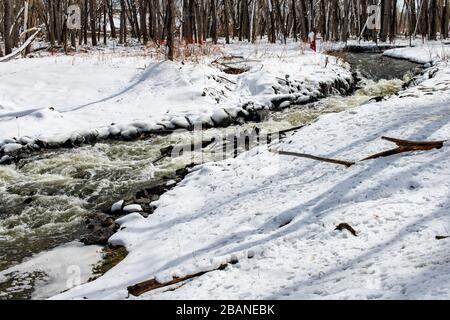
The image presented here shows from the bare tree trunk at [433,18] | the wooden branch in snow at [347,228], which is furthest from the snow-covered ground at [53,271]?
the bare tree trunk at [433,18]

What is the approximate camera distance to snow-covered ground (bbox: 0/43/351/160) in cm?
926

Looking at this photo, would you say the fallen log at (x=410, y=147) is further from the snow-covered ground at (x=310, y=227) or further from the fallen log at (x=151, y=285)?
the fallen log at (x=151, y=285)

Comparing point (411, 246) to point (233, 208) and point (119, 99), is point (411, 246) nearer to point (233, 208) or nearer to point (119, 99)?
point (233, 208)

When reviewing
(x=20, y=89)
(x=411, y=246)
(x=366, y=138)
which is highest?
(x=20, y=89)

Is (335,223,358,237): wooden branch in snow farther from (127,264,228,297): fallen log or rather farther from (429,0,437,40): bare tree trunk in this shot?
(429,0,437,40): bare tree trunk

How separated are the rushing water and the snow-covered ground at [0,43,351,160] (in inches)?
32.8

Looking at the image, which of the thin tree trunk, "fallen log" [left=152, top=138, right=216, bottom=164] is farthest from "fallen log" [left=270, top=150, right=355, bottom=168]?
the thin tree trunk

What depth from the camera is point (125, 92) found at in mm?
11344

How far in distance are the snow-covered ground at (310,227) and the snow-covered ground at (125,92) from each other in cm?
392

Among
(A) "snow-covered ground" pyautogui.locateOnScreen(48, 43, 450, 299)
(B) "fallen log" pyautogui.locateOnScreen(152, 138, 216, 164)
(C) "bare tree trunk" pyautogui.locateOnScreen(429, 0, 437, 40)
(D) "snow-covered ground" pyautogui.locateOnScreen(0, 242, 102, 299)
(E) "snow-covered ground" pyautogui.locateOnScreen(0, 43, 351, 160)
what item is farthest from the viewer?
(C) "bare tree trunk" pyautogui.locateOnScreen(429, 0, 437, 40)

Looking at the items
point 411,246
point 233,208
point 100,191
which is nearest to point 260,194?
point 233,208

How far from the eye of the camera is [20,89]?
1100cm

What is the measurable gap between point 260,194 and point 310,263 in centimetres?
188

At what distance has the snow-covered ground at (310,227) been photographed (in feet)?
9.68
